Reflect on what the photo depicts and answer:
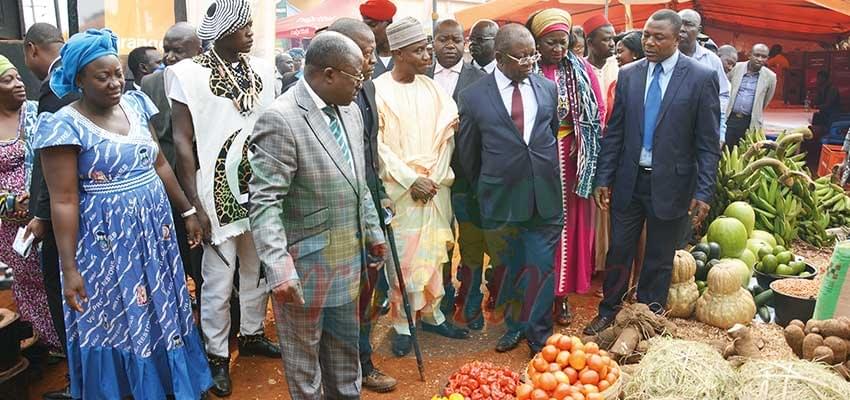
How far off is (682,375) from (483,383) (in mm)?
972

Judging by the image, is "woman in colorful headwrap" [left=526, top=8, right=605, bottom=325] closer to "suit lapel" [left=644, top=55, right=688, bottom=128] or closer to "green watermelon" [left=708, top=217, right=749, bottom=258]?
"suit lapel" [left=644, top=55, right=688, bottom=128]

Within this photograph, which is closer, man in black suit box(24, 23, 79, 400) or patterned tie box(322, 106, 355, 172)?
patterned tie box(322, 106, 355, 172)

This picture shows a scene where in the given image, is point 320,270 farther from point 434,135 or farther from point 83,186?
point 434,135

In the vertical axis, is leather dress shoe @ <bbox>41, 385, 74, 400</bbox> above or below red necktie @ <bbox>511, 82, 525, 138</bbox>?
below

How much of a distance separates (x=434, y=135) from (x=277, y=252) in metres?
1.75

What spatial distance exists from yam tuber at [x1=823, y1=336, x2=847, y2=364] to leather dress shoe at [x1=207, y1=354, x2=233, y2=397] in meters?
3.48

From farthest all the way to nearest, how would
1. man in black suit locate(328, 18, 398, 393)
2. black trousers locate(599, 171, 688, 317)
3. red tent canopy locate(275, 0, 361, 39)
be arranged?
red tent canopy locate(275, 0, 361, 39), black trousers locate(599, 171, 688, 317), man in black suit locate(328, 18, 398, 393)

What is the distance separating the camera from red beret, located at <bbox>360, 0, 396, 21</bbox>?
4391 mm

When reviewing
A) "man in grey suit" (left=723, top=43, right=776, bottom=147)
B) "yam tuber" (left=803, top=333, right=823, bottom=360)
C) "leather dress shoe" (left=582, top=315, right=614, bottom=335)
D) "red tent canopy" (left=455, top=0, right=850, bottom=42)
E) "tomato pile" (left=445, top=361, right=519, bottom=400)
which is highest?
"red tent canopy" (left=455, top=0, right=850, bottom=42)

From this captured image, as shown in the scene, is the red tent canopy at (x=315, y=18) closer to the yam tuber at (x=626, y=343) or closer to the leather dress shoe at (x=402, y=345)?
the leather dress shoe at (x=402, y=345)

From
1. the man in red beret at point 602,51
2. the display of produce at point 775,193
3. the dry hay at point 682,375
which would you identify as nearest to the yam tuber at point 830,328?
the dry hay at point 682,375

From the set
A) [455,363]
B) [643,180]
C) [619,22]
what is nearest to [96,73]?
[455,363]

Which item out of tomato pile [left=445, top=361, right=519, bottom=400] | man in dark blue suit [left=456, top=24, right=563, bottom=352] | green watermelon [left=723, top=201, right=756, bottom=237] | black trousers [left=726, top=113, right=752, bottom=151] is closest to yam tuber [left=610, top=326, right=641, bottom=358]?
man in dark blue suit [left=456, top=24, right=563, bottom=352]

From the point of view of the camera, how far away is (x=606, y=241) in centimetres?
539
